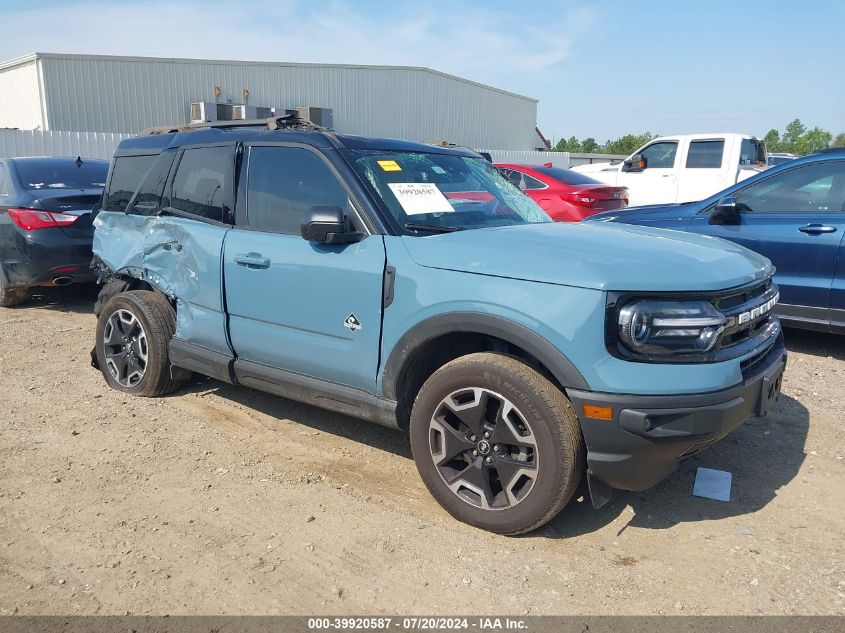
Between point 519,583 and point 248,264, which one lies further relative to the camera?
point 248,264

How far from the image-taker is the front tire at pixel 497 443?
116 inches

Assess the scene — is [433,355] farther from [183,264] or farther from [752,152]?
[752,152]

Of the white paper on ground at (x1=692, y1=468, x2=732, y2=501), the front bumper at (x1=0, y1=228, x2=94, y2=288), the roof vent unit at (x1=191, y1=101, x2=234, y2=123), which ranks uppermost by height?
the roof vent unit at (x1=191, y1=101, x2=234, y2=123)

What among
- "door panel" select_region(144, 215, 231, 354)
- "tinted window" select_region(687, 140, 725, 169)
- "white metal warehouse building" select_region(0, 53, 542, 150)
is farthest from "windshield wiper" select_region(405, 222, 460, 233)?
"white metal warehouse building" select_region(0, 53, 542, 150)

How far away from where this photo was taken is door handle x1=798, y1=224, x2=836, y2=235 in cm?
562

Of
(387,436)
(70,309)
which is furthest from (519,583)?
(70,309)

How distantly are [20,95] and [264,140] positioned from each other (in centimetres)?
2246

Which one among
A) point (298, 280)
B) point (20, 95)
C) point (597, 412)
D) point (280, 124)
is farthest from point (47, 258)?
point (20, 95)

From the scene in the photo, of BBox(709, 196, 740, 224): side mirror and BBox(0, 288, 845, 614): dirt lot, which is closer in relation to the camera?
BBox(0, 288, 845, 614): dirt lot

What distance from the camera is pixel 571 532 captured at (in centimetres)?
326

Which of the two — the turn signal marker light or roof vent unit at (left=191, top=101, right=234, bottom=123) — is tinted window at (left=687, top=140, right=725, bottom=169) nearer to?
the turn signal marker light

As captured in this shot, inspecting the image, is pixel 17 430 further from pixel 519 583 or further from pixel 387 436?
pixel 519 583

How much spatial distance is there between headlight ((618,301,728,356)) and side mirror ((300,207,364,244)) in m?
1.44

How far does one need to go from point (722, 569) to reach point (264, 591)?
6.32ft
